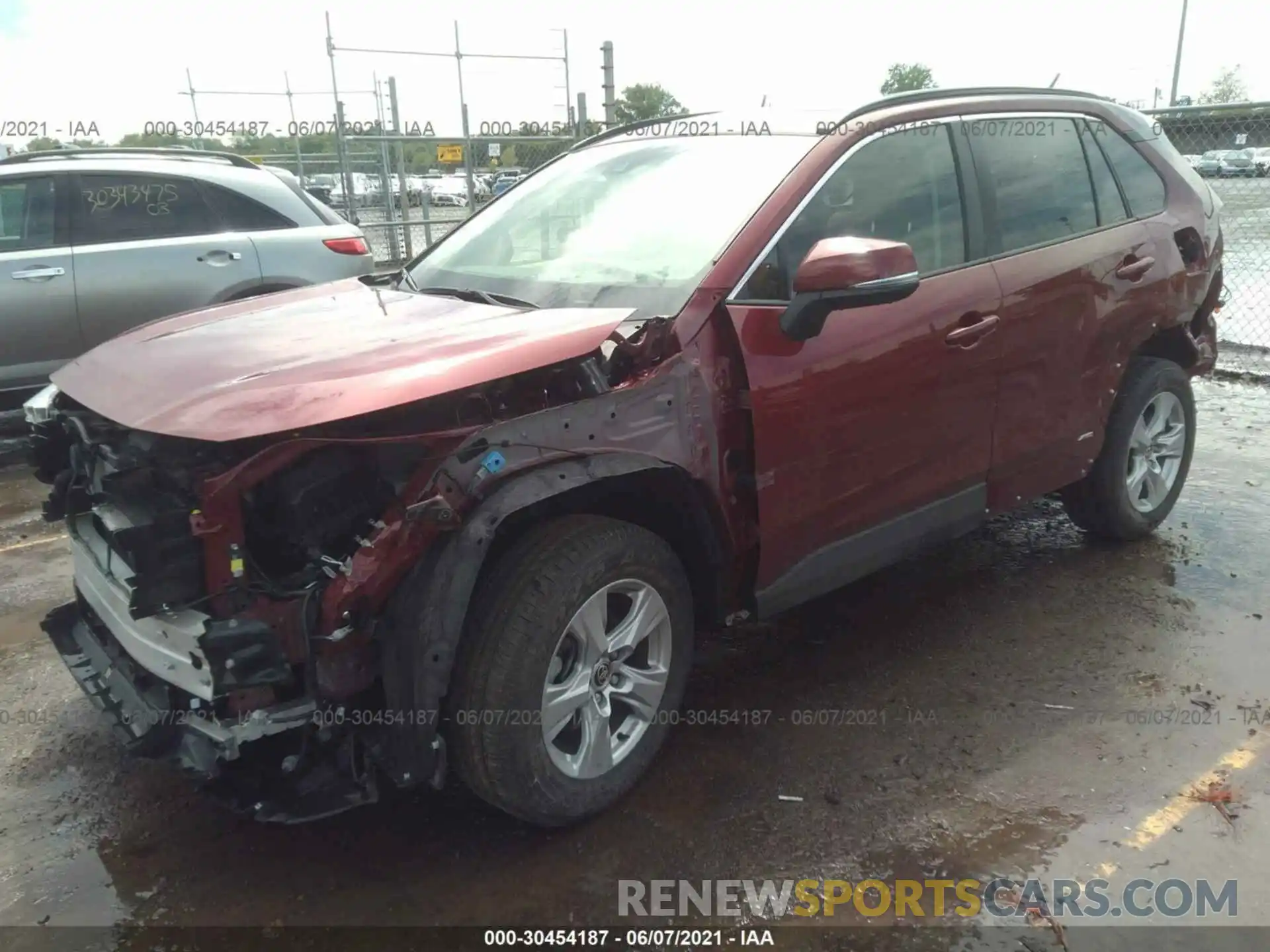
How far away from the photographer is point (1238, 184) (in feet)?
28.0

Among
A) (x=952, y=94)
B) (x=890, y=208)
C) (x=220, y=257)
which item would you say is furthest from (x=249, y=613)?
(x=220, y=257)

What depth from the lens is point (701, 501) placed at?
9.09 feet

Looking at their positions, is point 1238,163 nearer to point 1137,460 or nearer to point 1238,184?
point 1238,184

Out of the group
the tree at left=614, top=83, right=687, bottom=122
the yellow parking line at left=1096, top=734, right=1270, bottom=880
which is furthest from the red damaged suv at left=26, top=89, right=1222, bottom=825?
the tree at left=614, top=83, right=687, bottom=122

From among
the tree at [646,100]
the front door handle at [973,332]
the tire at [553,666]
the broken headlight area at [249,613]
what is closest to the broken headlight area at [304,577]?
the broken headlight area at [249,613]

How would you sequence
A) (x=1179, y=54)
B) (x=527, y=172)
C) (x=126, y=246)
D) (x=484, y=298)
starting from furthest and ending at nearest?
(x=1179, y=54), (x=126, y=246), (x=527, y=172), (x=484, y=298)

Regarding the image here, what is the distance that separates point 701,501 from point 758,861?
3.18 ft

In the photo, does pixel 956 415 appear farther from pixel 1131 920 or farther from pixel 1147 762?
pixel 1131 920

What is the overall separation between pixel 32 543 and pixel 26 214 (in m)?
2.30

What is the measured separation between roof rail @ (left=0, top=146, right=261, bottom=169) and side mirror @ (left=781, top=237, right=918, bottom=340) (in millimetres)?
5185

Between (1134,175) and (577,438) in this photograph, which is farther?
(1134,175)

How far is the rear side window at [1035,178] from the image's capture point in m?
3.56

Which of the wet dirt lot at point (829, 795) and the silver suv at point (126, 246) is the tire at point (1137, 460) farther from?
the silver suv at point (126, 246)

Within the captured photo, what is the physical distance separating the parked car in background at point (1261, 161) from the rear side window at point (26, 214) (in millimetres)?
9108
